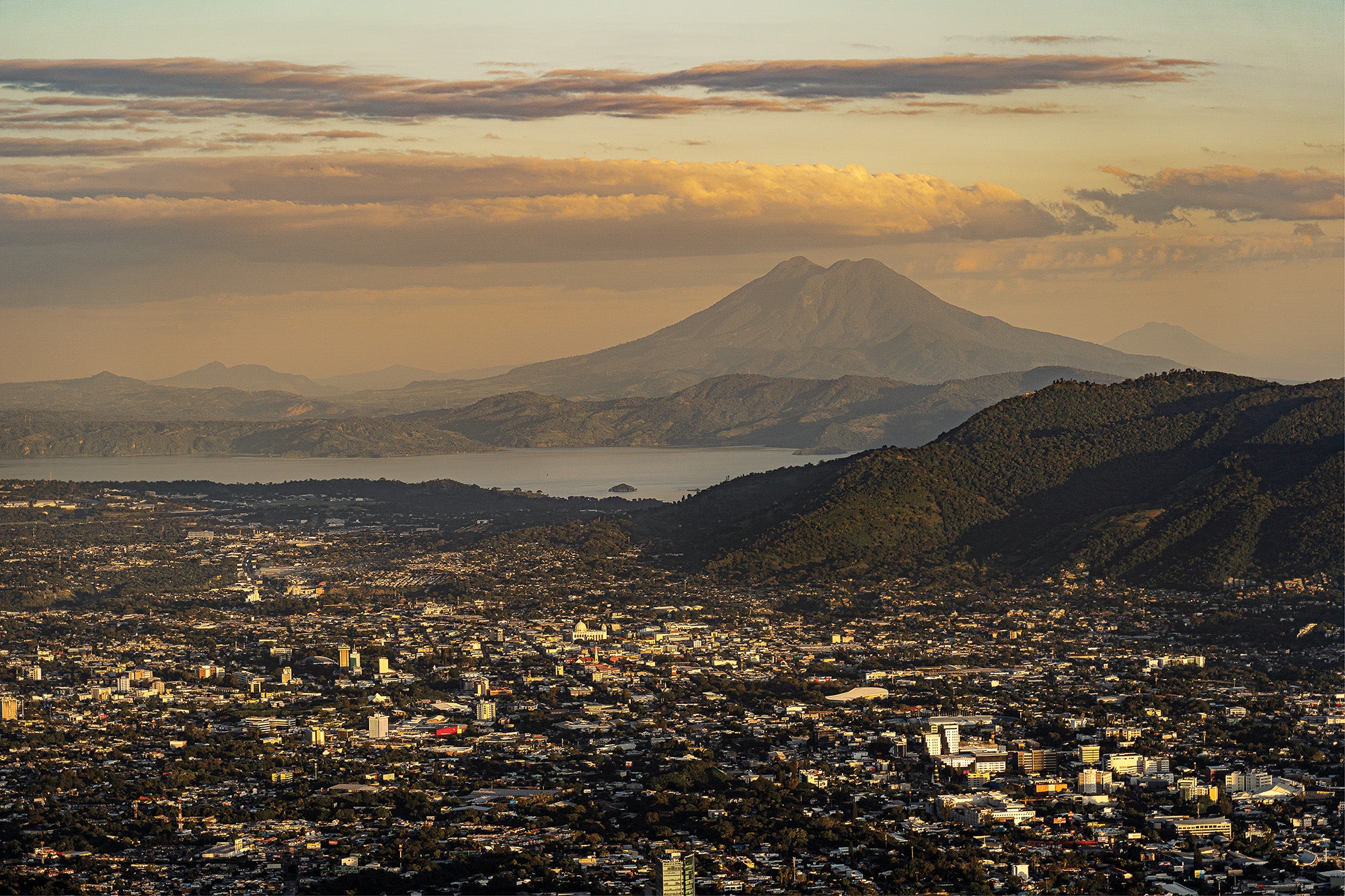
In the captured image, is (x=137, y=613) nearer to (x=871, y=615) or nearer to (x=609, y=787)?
(x=871, y=615)

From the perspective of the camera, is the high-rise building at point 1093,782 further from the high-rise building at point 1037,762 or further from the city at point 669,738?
the high-rise building at point 1037,762

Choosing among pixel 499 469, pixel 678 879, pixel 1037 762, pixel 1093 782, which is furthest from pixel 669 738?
pixel 499 469

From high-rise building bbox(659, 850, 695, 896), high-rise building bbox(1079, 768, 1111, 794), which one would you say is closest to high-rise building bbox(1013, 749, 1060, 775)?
high-rise building bbox(1079, 768, 1111, 794)

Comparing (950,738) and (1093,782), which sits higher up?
(950,738)

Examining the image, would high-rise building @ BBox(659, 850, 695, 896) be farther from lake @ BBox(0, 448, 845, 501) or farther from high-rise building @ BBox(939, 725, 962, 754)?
lake @ BBox(0, 448, 845, 501)

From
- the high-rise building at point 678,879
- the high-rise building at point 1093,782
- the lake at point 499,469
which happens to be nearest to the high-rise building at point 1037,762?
the high-rise building at point 1093,782

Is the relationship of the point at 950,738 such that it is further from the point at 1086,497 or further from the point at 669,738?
the point at 1086,497

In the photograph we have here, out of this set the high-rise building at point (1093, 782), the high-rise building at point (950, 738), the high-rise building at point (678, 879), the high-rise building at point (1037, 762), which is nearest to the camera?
the high-rise building at point (678, 879)
